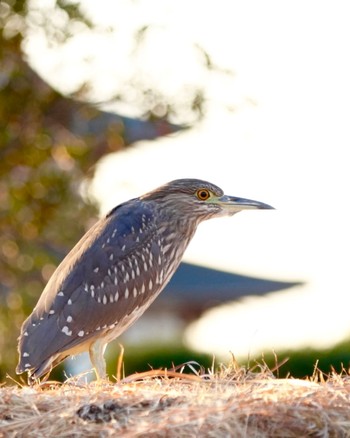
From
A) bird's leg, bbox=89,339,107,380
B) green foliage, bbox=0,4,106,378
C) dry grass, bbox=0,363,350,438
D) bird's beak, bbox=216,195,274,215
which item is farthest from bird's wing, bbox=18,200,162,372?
green foliage, bbox=0,4,106,378

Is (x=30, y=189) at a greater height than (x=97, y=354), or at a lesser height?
greater

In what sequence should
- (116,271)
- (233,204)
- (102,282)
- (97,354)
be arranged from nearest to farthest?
(97,354)
(102,282)
(116,271)
(233,204)

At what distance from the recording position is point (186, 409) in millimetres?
5066

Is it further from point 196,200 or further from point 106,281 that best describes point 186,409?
point 196,200

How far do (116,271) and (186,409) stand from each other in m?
4.72

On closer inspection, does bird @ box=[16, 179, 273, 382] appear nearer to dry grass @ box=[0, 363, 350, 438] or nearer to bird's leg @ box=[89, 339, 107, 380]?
bird's leg @ box=[89, 339, 107, 380]

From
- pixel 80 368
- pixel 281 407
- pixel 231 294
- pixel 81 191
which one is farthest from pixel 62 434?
pixel 231 294

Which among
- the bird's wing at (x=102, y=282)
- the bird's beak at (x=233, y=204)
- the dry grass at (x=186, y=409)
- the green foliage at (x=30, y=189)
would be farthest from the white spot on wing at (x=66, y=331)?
the green foliage at (x=30, y=189)

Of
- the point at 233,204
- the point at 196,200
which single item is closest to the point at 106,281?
the point at 196,200

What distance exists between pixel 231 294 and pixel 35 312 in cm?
1934

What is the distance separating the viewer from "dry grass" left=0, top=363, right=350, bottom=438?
4945 millimetres

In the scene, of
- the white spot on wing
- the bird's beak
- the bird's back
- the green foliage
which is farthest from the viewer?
the green foliage

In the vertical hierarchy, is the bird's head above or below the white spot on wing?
above

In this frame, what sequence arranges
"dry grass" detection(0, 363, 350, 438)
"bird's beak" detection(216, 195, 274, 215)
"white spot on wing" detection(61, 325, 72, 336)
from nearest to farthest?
"dry grass" detection(0, 363, 350, 438)
"white spot on wing" detection(61, 325, 72, 336)
"bird's beak" detection(216, 195, 274, 215)
